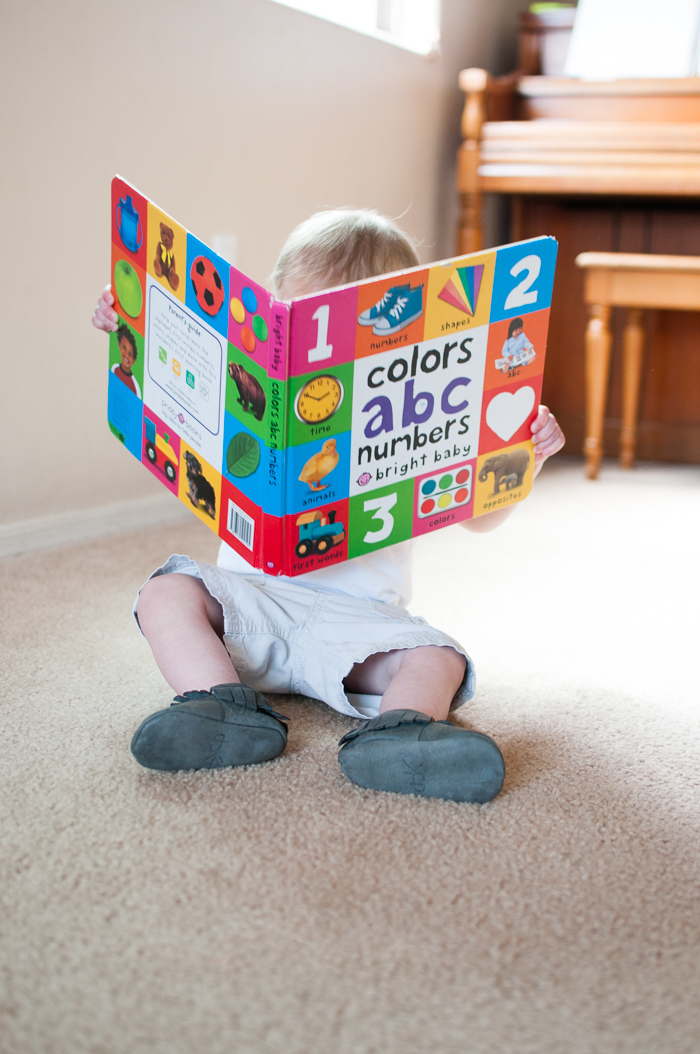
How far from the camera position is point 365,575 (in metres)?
0.85

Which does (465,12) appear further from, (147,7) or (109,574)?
(109,574)

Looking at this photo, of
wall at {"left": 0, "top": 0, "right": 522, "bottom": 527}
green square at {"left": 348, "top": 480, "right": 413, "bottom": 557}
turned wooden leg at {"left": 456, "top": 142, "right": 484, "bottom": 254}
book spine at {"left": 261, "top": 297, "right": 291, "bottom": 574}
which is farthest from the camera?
turned wooden leg at {"left": 456, "top": 142, "right": 484, "bottom": 254}

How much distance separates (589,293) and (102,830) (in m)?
1.47

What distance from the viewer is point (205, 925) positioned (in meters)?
0.53

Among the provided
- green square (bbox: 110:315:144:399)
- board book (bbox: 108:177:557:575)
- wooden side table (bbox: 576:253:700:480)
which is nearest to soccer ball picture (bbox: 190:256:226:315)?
board book (bbox: 108:177:557:575)

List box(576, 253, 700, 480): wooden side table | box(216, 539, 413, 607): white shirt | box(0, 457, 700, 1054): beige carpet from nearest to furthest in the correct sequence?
box(0, 457, 700, 1054): beige carpet → box(216, 539, 413, 607): white shirt → box(576, 253, 700, 480): wooden side table

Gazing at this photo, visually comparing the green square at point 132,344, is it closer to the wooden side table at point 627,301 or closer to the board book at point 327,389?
the board book at point 327,389

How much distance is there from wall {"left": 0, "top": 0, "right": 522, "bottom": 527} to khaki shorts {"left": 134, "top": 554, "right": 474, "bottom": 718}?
0.55 metres

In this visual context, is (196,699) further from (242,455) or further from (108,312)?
(108,312)

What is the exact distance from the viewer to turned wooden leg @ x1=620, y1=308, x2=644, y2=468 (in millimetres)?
1910

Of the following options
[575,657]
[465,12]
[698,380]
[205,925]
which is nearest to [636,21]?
[465,12]

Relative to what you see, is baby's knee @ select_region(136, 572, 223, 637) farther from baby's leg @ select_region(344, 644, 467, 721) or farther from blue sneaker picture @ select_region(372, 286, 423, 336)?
blue sneaker picture @ select_region(372, 286, 423, 336)

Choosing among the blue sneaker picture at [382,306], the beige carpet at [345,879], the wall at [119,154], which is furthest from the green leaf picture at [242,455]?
the wall at [119,154]

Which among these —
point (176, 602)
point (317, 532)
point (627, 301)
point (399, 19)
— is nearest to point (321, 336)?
point (317, 532)
